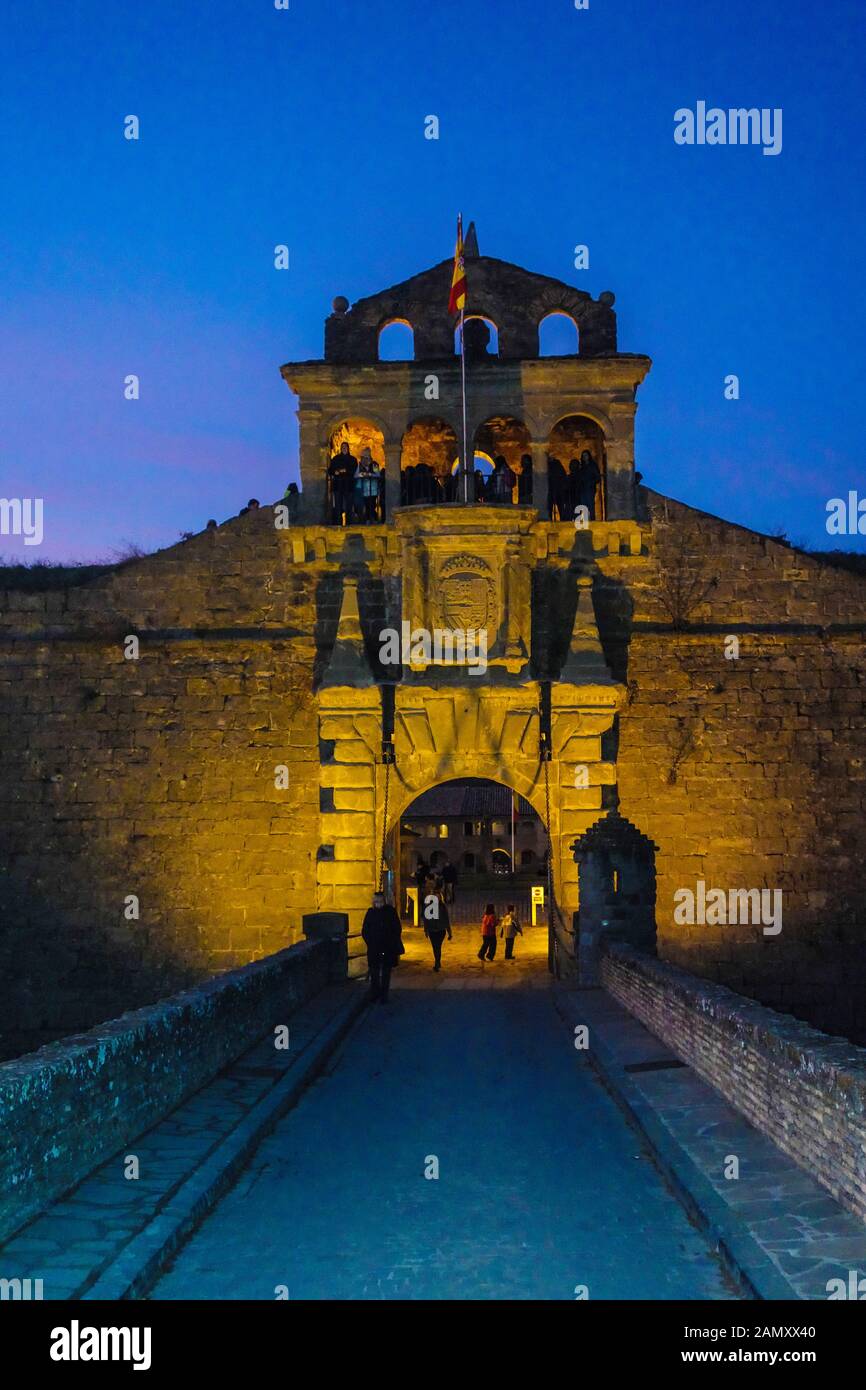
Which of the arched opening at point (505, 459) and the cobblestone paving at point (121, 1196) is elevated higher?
the arched opening at point (505, 459)

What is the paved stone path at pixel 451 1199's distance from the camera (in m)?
6.07

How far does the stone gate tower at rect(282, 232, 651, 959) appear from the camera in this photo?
1878cm

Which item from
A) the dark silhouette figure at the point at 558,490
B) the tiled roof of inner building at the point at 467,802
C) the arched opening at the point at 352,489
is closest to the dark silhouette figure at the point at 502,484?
the dark silhouette figure at the point at 558,490

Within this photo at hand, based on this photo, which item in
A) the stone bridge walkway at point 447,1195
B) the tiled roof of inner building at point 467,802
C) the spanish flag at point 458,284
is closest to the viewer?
the stone bridge walkway at point 447,1195

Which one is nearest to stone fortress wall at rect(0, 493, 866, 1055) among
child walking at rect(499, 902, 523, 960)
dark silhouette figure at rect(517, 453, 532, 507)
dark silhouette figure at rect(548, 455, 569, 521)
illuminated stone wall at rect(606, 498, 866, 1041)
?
illuminated stone wall at rect(606, 498, 866, 1041)

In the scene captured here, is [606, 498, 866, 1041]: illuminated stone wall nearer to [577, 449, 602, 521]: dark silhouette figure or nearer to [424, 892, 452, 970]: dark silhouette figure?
[577, 449, 602, 521]: dark silhouette figure

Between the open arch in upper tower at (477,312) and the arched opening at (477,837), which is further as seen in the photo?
the arched opening at (477,837)

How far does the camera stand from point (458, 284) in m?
18.4

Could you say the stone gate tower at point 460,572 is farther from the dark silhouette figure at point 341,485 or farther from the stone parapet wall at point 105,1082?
the stone parapet wall at point 105,1082

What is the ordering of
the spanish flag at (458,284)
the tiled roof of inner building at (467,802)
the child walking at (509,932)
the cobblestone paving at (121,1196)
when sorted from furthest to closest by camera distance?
the tiled roof of inner building at (467,802) < the child walking at (509,932) < the spanish flag at (458,284) < the cobblestone paving at (121,1196)

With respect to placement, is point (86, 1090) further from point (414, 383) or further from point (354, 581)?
point (414, 383)

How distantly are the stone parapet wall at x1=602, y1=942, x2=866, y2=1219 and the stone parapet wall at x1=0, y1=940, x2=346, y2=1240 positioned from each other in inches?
150

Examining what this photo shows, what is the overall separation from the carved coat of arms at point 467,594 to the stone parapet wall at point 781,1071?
811 cm

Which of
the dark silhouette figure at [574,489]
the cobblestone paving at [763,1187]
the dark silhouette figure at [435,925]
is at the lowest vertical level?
the dark silhouette figure at [435,925]
